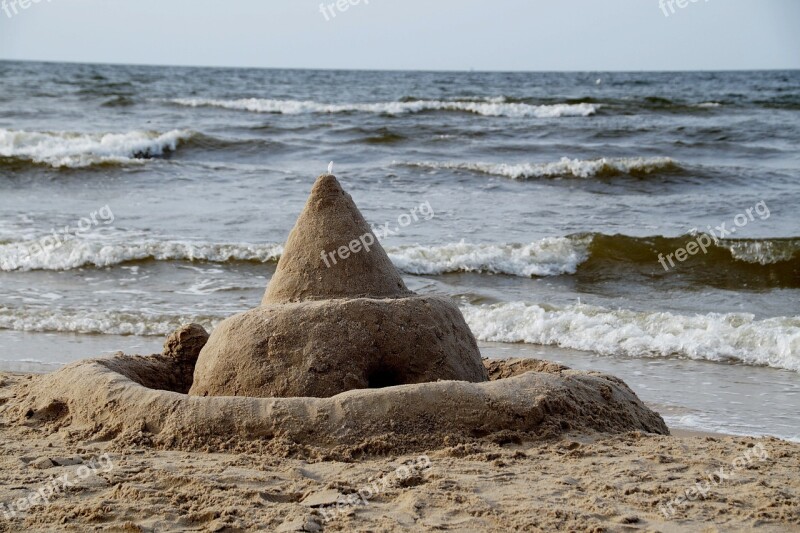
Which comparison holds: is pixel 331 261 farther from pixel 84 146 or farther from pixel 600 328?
pixel 84 146

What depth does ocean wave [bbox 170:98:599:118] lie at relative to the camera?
25.9 meters

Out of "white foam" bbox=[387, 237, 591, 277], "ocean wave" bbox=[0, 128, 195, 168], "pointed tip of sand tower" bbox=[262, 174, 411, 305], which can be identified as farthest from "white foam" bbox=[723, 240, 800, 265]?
"ocean wave" bbox=[0, 128, 195, 168]

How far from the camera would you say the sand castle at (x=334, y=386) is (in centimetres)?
396

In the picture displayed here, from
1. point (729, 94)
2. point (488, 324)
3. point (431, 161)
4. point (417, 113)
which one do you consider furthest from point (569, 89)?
point (488, 324)

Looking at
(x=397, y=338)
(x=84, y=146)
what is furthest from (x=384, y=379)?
(x=84, y=146)

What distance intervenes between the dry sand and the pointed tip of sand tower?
0.90 metres

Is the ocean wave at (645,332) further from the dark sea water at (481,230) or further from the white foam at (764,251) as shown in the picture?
the white foam at (764,251)

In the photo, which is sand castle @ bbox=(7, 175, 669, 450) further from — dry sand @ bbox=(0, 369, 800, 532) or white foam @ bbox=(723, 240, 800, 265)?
white foam @ bbox=(723, 240, 800, 265)

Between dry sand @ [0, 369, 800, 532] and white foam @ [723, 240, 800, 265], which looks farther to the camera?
white foam @ [723, 240, 800, 265]

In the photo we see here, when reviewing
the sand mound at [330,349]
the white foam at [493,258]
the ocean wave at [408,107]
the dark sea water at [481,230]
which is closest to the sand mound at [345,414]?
the sand mound at [330,349]

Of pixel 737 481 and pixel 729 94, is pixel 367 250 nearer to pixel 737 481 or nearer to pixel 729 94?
pixel 737 481

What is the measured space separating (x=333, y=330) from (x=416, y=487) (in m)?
0.93

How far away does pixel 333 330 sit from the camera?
4156mm

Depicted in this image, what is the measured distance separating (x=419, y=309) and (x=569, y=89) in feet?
110
